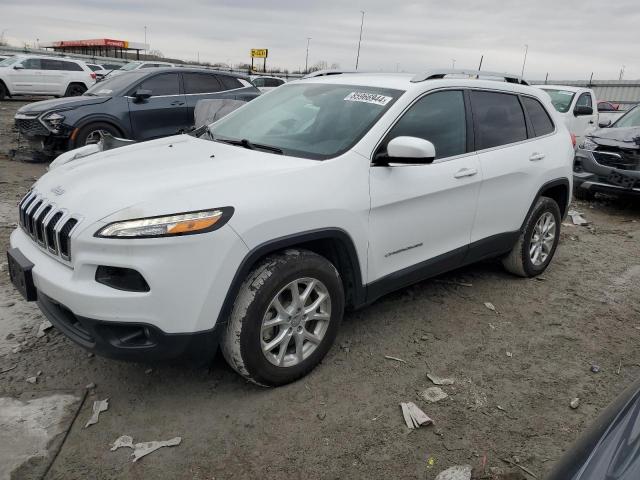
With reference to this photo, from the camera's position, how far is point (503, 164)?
160 inches

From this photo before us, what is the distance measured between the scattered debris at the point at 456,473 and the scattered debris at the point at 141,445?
1266 millimetres

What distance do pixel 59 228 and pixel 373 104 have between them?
1.98 meters

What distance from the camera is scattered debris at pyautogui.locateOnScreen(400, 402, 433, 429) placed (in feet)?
9.11

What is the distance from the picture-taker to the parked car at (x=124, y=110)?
324 inches

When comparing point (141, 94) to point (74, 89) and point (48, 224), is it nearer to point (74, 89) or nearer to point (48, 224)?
point (48, 224)

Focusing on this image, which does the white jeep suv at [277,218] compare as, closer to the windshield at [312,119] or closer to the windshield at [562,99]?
the windshield at [312,119]

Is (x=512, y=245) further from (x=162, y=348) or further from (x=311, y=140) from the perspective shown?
(x=162, y=348)

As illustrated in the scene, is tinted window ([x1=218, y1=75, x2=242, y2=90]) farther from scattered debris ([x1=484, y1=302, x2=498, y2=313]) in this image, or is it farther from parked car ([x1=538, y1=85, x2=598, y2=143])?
scattered debris ([x1=484, y1=302, x2=498, y2=313])

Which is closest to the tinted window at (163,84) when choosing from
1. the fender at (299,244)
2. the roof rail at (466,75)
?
the roof rail at (466,75)

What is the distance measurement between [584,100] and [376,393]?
37.5ft

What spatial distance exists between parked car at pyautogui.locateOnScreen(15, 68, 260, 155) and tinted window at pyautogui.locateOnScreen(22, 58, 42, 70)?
12.5 meters

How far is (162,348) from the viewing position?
8.18 ft

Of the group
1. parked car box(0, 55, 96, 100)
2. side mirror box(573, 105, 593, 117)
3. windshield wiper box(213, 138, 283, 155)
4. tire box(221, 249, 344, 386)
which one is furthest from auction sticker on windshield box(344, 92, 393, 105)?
parked car box(0, 55, 96, 100)

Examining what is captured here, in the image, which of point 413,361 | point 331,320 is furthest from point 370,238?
point 413,361
